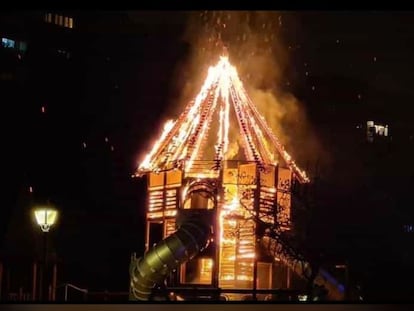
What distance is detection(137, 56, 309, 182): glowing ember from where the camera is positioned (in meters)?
Result: 4.00

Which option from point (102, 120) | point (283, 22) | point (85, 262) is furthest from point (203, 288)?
point (283, 22)

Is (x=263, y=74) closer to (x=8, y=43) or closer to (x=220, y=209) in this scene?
(x=220, y=209)

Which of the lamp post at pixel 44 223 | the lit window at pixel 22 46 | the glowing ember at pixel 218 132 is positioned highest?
the lit window at pixel 22 46

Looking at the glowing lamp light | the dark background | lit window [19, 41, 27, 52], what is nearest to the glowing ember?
the dark background

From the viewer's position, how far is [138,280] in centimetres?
398

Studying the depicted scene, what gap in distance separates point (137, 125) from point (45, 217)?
0.64 m

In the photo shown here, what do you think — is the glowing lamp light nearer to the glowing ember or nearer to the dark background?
the dark background

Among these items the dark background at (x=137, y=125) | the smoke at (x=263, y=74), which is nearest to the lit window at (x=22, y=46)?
the dark background at (x=137, y=125)

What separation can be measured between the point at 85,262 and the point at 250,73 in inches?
48.4

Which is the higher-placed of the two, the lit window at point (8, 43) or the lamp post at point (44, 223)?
the lit window at point (8, 43)

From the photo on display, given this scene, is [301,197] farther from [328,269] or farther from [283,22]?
[283,22]

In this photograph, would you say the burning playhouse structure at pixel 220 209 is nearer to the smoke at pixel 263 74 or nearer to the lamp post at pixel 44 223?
the smoke at pixel 263 74

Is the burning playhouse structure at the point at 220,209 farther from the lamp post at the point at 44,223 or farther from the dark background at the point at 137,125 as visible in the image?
the lamp post at the point at 44,223

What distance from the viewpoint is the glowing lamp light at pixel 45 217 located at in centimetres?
397
